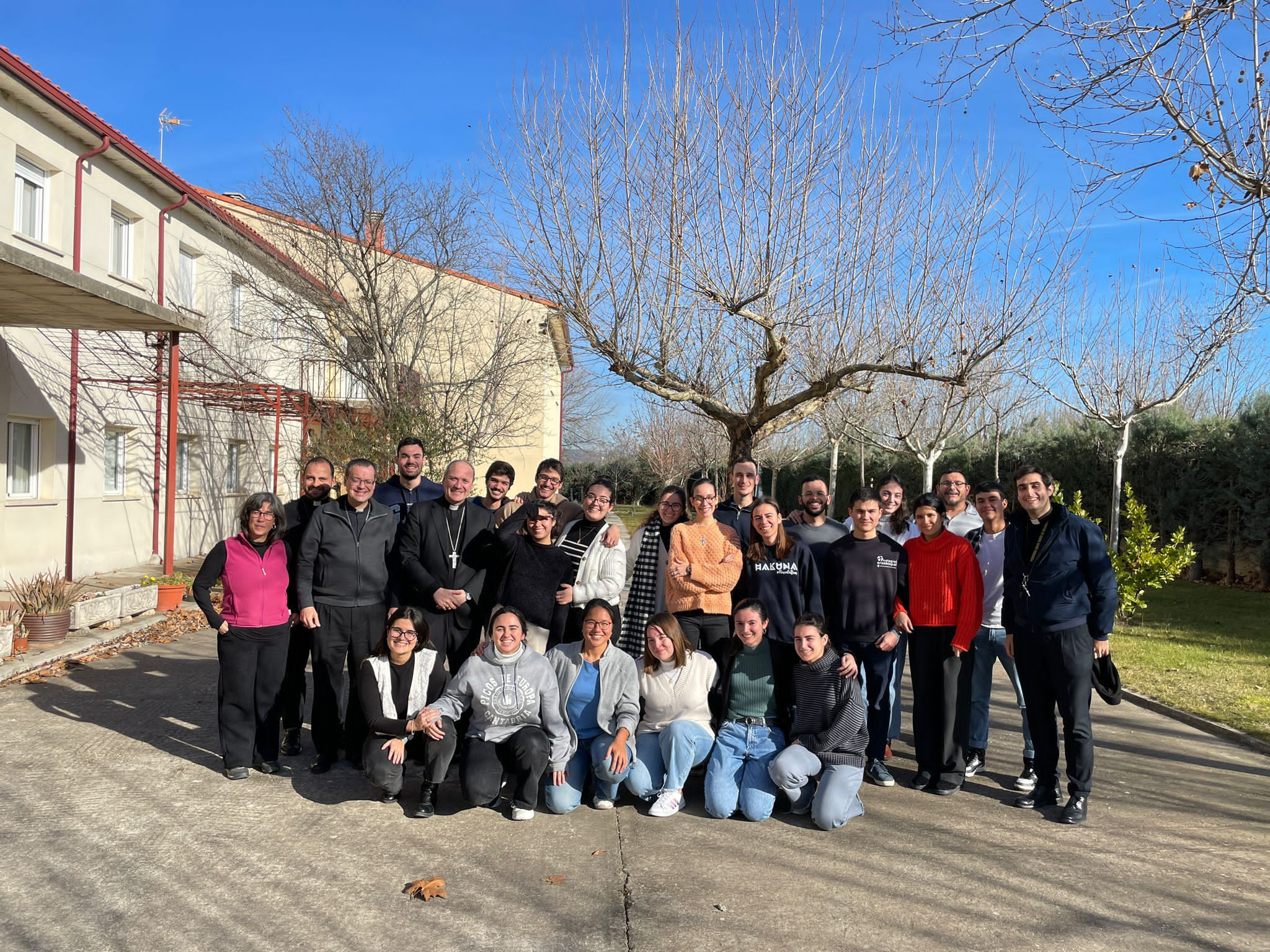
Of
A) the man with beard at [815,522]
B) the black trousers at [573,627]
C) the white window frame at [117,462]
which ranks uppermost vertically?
the white window frame at [117,462]

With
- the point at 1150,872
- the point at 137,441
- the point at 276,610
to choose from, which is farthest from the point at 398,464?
the point at 137,441

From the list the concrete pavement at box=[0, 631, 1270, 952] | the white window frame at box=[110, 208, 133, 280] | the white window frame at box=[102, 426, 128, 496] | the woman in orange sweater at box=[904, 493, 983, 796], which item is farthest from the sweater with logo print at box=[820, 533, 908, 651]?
the white window frame at box=[110, 208, 133, 280]

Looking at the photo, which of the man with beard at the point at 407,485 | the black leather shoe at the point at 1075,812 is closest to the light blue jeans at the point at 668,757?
the black leather shoe at the point at 1075,812

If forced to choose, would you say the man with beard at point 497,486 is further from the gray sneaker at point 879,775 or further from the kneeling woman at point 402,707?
the gray sneaker at point 879,775

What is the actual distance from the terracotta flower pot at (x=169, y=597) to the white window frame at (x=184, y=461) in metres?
6.27

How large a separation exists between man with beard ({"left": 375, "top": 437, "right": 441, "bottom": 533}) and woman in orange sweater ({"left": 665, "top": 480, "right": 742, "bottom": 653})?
6.71 feet

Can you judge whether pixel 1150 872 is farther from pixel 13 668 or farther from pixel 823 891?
pixel 13 668

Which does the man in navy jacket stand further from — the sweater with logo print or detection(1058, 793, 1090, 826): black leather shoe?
the sweater with logo print

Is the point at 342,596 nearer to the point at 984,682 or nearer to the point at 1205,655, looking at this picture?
the point at 984,682

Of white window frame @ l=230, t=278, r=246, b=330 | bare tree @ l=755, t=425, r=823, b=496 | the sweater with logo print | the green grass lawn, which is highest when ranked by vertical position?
white window frame @ l=230, t=278, r=246, b=330

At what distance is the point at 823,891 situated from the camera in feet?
13.4

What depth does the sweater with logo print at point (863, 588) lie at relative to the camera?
5.65 meters

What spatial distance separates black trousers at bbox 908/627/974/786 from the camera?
5.51m

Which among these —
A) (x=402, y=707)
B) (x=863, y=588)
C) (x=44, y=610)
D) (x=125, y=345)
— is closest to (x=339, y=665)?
(x=402, y=707)
